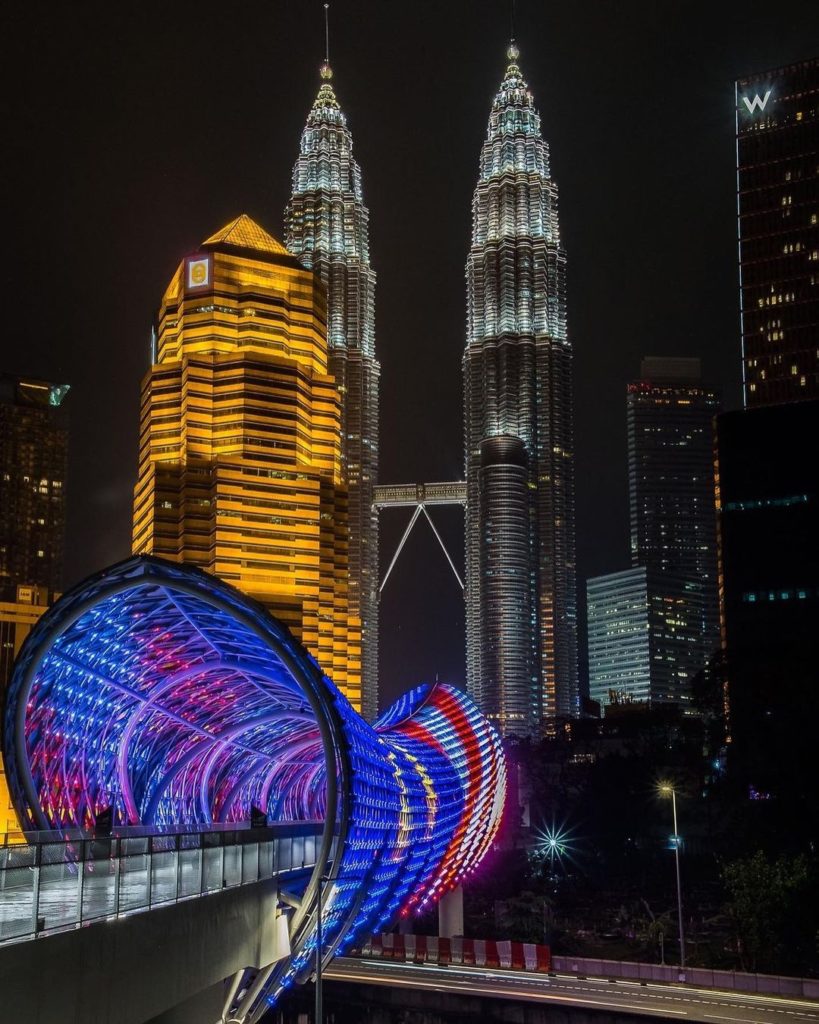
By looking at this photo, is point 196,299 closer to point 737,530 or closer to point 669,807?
point 737,530

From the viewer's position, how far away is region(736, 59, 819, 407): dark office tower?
14812 centimetres

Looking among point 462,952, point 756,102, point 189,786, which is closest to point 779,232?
point 756,102

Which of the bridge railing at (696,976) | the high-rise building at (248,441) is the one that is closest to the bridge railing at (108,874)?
the bridge railing at (696,976)

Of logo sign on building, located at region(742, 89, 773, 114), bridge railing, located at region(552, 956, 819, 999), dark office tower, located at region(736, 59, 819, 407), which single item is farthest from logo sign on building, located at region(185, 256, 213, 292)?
bridge railing, located at region(552, 956, 819, 999)

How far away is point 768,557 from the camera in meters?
101

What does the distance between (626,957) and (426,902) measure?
9.90m

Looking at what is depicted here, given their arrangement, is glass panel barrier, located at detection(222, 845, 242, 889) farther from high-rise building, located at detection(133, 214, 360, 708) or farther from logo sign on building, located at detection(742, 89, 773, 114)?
logo sign on building, located at detection(742, 89, 773, 114)

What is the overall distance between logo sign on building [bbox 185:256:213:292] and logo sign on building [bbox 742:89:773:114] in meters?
64.1

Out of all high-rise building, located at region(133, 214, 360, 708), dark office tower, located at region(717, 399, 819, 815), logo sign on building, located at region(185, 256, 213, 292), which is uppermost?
logo sign on building, located at region(185, 256, 213, 292)

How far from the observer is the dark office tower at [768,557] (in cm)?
9406

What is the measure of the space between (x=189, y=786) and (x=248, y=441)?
3862 inches

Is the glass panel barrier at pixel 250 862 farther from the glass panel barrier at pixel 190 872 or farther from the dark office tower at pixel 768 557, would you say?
the dark office tower at pixel 768 557

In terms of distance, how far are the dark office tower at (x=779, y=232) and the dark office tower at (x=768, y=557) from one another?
4673cm

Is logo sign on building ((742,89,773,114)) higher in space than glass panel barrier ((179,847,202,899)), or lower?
higher
